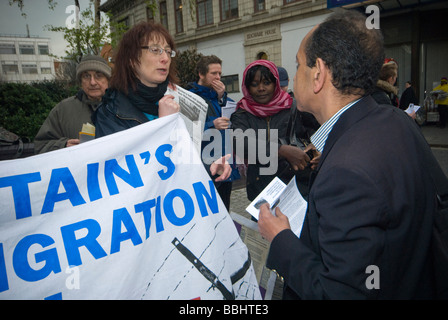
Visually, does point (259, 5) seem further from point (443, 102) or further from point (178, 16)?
point (443, 102)

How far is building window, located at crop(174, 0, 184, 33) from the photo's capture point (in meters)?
21.7

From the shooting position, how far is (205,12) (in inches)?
803

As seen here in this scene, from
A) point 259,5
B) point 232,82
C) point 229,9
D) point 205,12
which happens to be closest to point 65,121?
point 259,5

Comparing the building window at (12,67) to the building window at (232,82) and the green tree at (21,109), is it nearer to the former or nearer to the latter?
the building window at (232,82)

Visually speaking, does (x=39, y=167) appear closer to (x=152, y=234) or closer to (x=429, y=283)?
(x=152, y=234)

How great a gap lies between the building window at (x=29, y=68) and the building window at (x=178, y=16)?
2376 inches

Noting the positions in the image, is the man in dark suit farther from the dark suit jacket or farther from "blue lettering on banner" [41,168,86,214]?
"blue lettering on banner" [41,168,86,214]

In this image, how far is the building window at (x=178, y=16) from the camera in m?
21.7

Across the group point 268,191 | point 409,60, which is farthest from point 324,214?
point 409,60

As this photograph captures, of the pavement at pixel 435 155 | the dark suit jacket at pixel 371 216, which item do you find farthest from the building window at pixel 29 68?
the dark suit jacket at pixel 371 216

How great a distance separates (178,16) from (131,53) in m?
22.4

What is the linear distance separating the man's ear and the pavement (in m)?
3.22

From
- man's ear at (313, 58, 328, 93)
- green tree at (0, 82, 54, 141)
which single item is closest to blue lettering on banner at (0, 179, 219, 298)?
man's ear at (313, 58, 328, 93)
